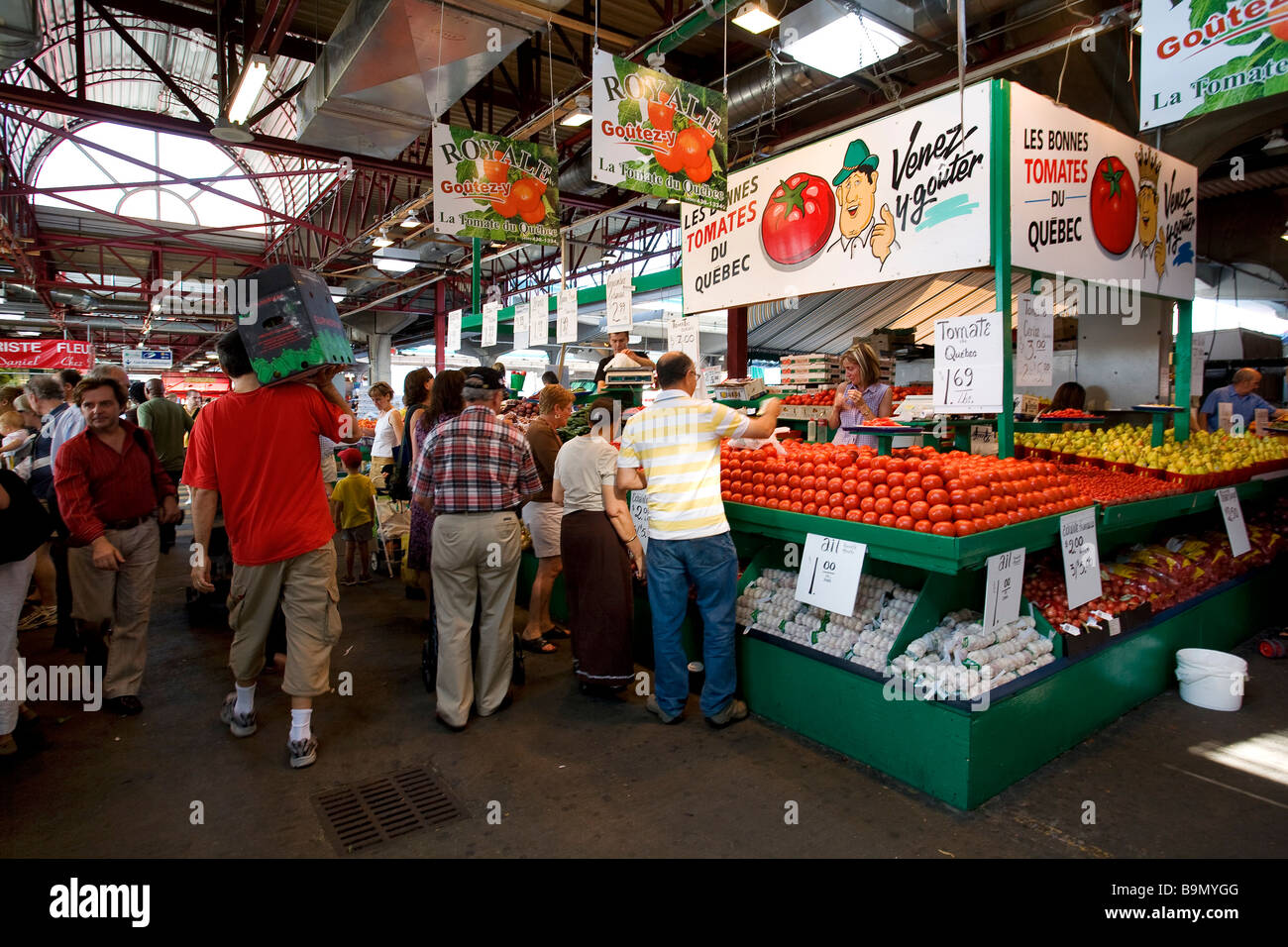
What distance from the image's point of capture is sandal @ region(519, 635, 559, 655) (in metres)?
5.17

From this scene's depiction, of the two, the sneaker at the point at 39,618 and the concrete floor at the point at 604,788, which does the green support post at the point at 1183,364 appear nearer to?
the concrete floor at the point at 604,788

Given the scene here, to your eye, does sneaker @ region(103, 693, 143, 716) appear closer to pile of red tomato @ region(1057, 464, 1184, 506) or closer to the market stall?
the market stall

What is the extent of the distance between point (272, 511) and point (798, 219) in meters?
3.99

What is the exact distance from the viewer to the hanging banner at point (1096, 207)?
4105 mm

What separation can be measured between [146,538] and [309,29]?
719cm

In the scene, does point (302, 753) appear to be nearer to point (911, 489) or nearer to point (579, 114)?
point (911, 489)

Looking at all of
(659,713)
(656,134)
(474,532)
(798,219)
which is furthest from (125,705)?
(798,219)

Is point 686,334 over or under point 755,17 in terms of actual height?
under

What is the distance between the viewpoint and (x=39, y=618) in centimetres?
600

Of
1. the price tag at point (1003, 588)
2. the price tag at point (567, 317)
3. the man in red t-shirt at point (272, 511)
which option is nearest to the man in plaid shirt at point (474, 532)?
the man in red t-shirt at point (272, 511)

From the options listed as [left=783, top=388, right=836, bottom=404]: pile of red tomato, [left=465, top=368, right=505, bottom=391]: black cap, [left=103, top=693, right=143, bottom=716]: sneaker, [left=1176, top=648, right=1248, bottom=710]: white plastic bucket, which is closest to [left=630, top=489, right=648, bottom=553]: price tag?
[left=465, top=368, right=505, bottom=391]: black cap

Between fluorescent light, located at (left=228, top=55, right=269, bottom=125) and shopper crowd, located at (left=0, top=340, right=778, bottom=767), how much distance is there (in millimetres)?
3060

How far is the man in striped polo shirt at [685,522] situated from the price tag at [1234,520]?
3429 mm
